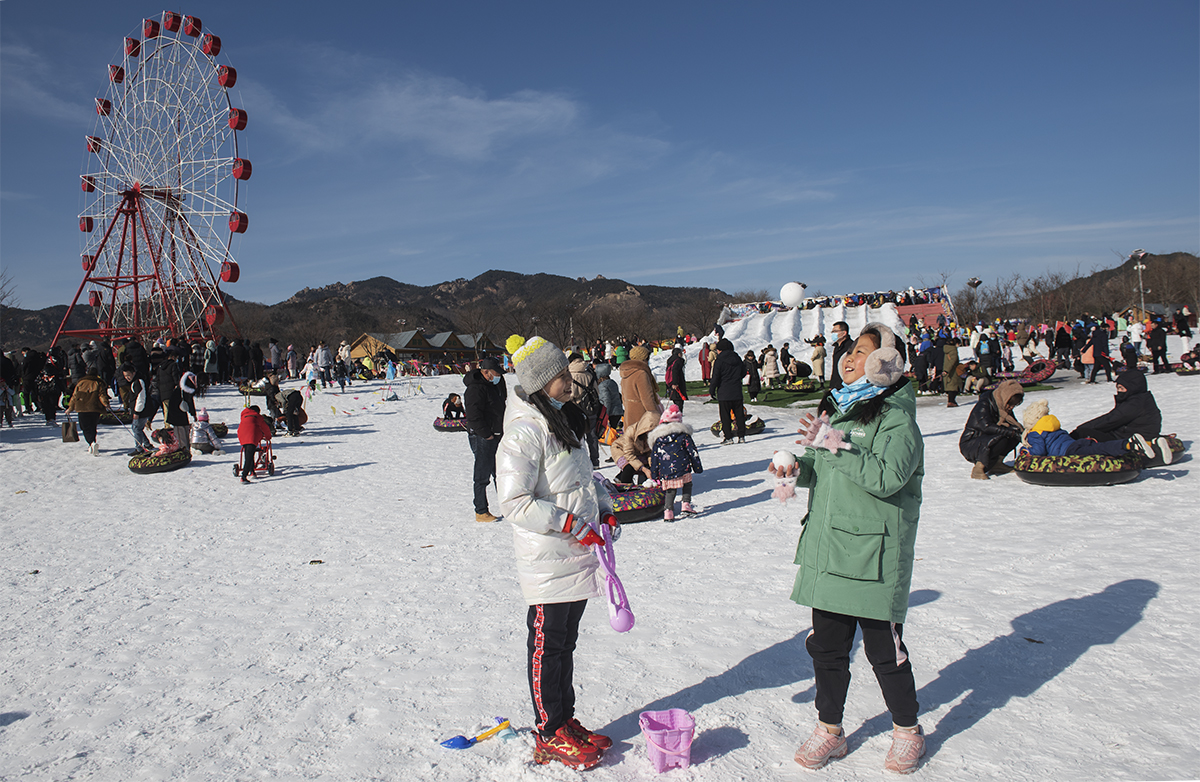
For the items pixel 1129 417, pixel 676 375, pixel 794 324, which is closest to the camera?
pixel 1129 417

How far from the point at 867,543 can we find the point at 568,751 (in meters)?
1.64

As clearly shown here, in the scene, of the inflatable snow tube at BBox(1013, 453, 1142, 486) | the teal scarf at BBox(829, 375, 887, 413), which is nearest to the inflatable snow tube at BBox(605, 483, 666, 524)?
the inflatable snow tube at BBox(1013, 453, 1142, 486)

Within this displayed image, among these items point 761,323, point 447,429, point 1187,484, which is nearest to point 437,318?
point 761,323

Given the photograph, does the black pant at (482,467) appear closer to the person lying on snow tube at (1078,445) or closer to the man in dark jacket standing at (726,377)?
the man in dark jacket standing at (726,377)

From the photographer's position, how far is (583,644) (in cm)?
460

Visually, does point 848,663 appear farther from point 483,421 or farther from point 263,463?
point 263,463

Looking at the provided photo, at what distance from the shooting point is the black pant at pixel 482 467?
815 cm

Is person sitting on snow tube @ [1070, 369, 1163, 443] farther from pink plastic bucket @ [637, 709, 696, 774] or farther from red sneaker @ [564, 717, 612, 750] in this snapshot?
red sneaker @ [564, 717, 612, 750]

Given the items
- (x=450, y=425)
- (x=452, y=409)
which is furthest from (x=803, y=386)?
(x=450, y=425)

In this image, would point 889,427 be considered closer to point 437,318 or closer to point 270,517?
point 270,517

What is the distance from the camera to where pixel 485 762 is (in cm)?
330

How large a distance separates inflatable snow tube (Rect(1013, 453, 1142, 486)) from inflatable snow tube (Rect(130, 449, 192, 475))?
13466 millimetres

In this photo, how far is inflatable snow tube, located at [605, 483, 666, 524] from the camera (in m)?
7.73

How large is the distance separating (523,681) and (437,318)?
14630 centimetres
